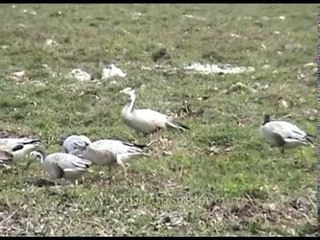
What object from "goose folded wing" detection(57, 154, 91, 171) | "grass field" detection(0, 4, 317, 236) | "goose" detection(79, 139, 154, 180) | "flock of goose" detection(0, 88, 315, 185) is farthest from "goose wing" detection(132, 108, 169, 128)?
"goose folded wing" detection(57, 154, 91, 171)

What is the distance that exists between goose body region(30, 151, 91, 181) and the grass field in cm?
17

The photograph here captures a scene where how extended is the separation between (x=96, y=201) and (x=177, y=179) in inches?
46.1

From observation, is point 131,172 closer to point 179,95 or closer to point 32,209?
point 32,209

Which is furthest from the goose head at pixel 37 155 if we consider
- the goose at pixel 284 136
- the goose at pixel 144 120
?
the goose at pixel 284 136

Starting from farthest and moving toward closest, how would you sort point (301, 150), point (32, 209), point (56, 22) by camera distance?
point (56, 22)
point (301, 150)
point (32, 209)

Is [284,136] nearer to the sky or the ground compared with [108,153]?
nearer to the ground

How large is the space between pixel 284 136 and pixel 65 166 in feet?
8.72

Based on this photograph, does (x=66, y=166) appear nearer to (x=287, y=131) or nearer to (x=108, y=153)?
(x=108, y=153)

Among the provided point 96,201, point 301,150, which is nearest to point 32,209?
point 96,201

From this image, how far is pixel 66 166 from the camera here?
25.5ft

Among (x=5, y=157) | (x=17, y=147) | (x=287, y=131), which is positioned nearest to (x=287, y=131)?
(x=287, y=131)

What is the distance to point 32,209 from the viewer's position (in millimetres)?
7094

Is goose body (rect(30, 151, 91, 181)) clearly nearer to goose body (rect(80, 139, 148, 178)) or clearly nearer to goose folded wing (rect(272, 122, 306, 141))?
goose body (rect(80, 139, 148, 178))

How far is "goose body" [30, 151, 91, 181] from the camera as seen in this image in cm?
778
